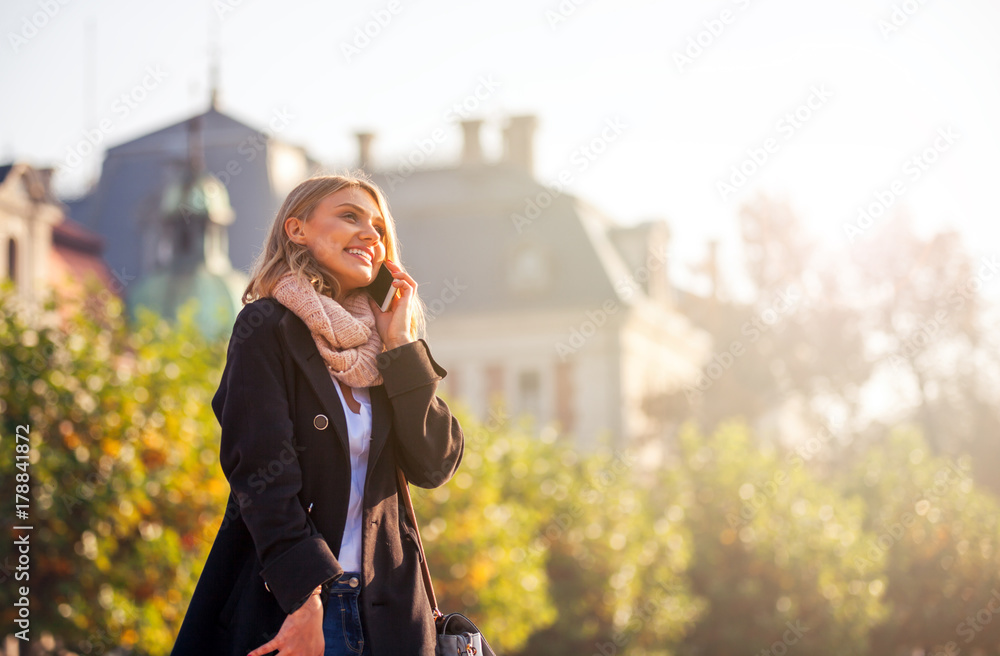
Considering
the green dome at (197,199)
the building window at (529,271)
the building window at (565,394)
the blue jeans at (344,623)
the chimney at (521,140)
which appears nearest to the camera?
the blue jeans at (344,623)

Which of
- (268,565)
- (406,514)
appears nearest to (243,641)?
(268,565)

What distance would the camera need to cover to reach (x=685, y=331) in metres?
41.0

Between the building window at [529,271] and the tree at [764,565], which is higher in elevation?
the building window at [529,271]

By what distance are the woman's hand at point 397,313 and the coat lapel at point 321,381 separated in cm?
20

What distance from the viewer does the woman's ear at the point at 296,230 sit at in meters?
2.87

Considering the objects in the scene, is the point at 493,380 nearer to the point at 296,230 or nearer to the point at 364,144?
the point at 364,144

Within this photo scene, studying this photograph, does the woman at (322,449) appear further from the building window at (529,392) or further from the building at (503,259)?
the building window at (529,392)

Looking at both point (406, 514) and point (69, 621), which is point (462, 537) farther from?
point (406, 514)

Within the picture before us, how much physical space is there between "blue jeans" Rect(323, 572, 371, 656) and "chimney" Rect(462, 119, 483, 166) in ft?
118

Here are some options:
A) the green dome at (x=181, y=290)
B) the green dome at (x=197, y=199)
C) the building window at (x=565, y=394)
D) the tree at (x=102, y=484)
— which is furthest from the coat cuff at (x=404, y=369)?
the building window at (x=565, y=394)

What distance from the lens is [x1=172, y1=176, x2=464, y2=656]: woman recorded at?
2.53 m

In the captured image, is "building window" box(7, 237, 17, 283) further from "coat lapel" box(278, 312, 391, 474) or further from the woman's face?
"coat lapel" box(278, 312, 391, 474)

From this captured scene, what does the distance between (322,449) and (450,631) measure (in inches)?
23.0

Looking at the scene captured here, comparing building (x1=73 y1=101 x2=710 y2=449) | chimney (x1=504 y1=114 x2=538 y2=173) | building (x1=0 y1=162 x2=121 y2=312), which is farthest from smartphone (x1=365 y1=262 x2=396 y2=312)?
chimney (x1=504 y1=114 x2=538 y2=173)
